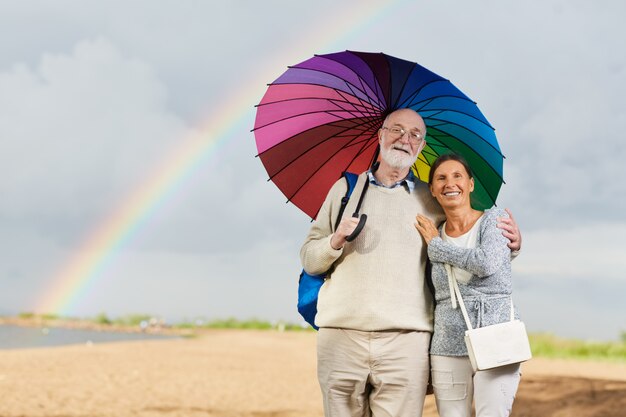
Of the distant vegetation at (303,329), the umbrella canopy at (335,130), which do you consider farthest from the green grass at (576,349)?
the umbrella canopy at (335,130)

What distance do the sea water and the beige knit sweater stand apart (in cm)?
2182

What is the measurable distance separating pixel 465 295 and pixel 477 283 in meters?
0.08

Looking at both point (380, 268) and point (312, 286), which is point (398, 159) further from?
point (312, 286)

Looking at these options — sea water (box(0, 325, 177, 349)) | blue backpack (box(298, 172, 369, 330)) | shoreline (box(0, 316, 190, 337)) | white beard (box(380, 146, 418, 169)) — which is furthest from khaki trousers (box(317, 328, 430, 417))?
shoreline (box(0, 316, 190, 337))

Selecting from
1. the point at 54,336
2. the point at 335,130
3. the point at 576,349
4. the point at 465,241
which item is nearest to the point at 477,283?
the point at 465,241

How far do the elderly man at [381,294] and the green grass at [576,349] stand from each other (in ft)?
50.2

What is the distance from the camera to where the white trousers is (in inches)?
133

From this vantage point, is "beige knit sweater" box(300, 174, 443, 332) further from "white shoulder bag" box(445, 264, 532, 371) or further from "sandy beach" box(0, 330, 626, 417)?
"sandy beach" box(0, 330, 626, 417)

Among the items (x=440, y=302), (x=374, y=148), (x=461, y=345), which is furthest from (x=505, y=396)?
(x=374, y=148)

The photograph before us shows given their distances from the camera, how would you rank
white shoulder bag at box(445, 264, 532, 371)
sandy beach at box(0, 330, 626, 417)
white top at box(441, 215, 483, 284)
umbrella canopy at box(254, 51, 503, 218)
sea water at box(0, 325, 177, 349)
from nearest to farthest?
white shoulder bag at box(445, 264, 532, 371) < white top at box(441, 215, 483, 284) < umbrella canopy at box(254, 51, 503, 218) < sandy beach at box(0, 330, 626, 417) < sea water at box(0, 325, 177, 349)

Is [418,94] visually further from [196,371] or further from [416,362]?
[196,371]

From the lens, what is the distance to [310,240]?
3914 mm

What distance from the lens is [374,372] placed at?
3689 mm

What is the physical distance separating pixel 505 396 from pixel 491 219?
834 mm
